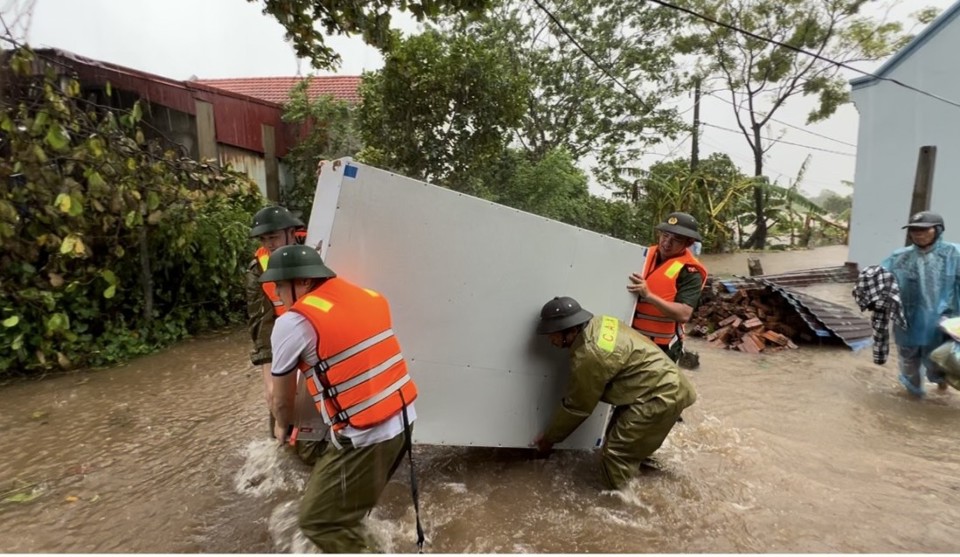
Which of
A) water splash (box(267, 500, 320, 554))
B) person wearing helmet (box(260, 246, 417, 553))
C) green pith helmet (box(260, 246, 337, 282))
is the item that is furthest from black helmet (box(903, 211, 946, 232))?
water splash (box(267, 500, 320, 554))

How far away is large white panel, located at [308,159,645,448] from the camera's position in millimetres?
2375

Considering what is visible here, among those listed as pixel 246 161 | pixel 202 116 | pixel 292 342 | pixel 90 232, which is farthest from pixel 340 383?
pixel 246 161

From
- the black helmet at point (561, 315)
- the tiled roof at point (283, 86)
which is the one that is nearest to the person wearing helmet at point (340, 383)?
the black helmet at point (561, 315)

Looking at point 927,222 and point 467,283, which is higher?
point 927,222

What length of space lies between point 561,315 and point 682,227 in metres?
1.17

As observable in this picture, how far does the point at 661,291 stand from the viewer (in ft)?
11.7

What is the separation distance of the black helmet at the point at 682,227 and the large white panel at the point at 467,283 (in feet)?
0.96

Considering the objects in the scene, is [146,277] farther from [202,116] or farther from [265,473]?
[202,116]

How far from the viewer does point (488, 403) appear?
2.99 metres

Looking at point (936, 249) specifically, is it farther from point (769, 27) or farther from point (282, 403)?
point (769, 27)

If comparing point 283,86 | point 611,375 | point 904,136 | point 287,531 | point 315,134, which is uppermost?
point 283,86

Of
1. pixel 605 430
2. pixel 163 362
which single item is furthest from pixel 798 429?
pixel 163 362

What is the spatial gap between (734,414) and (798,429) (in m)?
0.48

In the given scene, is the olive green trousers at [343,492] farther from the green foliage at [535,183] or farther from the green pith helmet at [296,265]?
the green foliage at [535,183]
